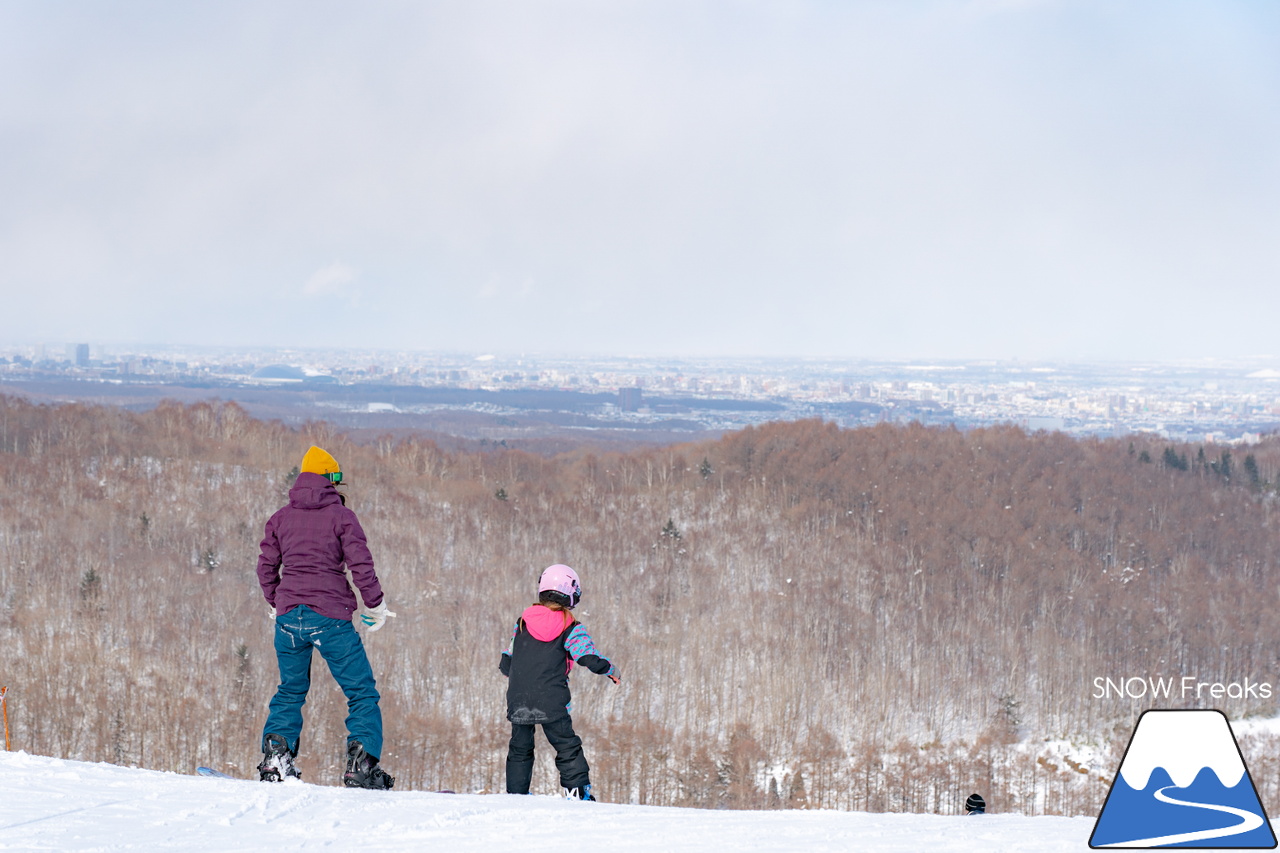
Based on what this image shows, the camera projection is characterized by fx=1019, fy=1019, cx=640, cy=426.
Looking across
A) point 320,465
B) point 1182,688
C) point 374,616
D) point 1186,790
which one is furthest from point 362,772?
point 1182,688

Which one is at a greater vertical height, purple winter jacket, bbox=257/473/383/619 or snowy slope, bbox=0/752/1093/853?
purple winter jacket, bbox=257/473/383/619

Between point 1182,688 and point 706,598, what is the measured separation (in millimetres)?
26952

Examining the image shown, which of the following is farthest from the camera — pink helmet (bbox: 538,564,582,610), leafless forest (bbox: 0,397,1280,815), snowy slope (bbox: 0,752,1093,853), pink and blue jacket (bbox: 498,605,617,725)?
leafless forest (bbox: 0,397,1280,815)

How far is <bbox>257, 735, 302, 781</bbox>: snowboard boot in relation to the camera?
6891 mm

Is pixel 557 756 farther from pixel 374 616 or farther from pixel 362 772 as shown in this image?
pixel 374 616

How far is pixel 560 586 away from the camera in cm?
667

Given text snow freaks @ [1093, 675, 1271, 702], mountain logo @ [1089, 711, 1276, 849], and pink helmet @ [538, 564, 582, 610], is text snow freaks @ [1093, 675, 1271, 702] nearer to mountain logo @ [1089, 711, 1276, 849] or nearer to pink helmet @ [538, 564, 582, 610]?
mountain logo @ [1089, 711, 1276, 849]

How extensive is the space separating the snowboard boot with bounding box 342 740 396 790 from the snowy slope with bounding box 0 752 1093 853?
1.61 feet

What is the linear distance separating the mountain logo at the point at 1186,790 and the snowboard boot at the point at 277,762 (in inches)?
201

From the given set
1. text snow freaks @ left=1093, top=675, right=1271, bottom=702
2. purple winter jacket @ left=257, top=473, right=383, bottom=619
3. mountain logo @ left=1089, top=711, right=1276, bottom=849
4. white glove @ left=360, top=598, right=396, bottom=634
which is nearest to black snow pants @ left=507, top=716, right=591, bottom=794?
white glove @ left=360, top=598, right=396, bottom=634

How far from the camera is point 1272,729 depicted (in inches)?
1986

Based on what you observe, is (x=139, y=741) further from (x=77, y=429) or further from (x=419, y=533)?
(x=77, y=429)

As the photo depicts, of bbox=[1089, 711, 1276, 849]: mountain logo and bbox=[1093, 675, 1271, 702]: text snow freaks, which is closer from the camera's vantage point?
bbox=[1089, 711, 1276, 849]: mountain logo

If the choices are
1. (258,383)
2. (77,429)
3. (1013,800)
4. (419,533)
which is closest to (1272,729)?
(1013,800)
